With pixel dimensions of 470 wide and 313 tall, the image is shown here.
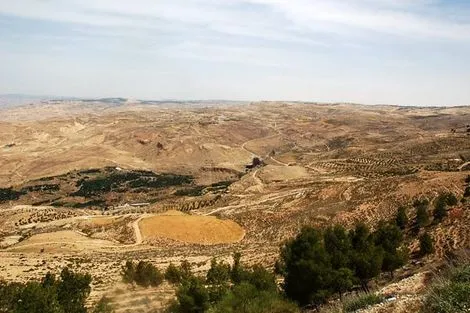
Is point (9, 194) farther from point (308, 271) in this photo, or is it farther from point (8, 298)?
point (308, 271)

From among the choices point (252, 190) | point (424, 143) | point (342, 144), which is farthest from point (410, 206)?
point (342, 144)

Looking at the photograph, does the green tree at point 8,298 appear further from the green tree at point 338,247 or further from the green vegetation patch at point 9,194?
the green vegetation patch at point 9,194

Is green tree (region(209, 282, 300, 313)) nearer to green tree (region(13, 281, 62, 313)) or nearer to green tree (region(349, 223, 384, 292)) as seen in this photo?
green tree (region(13, 281, 62, 313))

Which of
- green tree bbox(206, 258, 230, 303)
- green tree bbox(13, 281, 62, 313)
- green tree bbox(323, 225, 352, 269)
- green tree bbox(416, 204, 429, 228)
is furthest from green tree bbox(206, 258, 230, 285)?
green tree bbox(416, 204, 429, 228)

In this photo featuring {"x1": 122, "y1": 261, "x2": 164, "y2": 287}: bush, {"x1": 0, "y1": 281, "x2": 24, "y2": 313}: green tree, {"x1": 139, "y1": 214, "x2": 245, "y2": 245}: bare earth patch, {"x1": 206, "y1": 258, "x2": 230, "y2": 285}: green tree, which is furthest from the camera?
{"x1": 139, "y1": 214, "x2": 245, "y2": 245}: bare earth patch

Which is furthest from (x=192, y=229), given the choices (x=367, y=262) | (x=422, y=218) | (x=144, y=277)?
(x=367, y=262)

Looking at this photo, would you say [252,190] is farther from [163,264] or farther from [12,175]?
[12,175]
